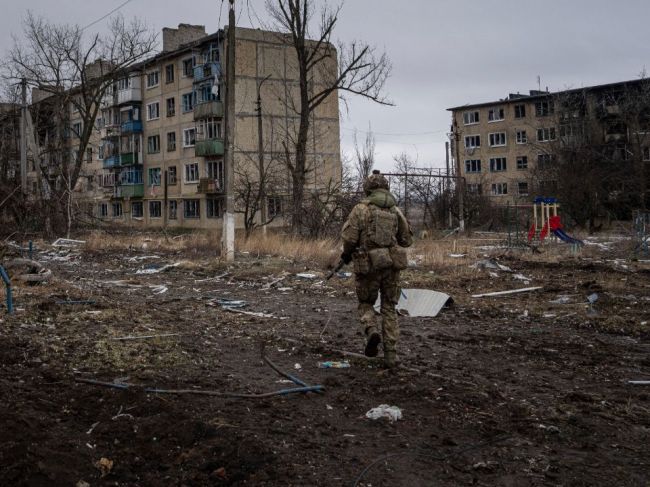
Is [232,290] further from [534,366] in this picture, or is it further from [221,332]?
[534,366]

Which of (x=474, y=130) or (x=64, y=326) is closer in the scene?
(x=64, y=326)

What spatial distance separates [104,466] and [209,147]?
1700 inches

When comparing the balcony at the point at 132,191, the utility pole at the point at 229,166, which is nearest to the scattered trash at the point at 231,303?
the utility pole at the point at 229,166

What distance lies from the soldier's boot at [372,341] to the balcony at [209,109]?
39966mm

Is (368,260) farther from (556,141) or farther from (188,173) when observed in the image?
(556,141)

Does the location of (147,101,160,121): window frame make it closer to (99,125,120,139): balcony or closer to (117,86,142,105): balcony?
(117,86,142,105): balcony

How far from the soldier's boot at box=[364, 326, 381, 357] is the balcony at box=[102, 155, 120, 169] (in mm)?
52231

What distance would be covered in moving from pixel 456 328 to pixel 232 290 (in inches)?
215

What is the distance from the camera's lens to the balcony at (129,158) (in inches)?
2131

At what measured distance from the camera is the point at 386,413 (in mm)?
5105

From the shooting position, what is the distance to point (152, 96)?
53625 mm

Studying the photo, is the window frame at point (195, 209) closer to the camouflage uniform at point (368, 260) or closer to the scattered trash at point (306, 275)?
the scattered trash at point (306, 275)

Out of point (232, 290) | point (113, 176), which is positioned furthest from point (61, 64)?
point (232, 290)

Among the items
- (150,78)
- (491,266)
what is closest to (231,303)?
(491,266)
